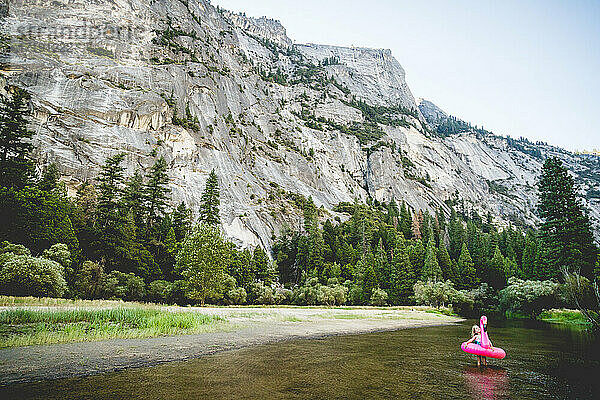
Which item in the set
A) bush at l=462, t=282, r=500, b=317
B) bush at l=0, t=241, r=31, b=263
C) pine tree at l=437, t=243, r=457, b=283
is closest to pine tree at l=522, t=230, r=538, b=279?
bush at l=462, t=282, r=500, b=317

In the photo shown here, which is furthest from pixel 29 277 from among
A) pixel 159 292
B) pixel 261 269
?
pixel 261 269

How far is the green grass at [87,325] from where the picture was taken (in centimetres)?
1570

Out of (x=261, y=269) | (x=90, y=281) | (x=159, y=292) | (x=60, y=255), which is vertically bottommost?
(x=159, y=292)

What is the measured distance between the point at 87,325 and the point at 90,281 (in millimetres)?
26903

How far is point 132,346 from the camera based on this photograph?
15773 millimetres

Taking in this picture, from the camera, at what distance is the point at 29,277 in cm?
3083

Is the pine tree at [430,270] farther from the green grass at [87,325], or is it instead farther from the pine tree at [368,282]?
the green grass at [87,325]

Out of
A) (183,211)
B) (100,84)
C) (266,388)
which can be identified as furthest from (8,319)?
(100,84)

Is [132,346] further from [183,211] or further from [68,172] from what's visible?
[68,172]

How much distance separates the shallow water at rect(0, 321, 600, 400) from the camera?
9.30 metres

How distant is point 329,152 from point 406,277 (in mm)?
87691

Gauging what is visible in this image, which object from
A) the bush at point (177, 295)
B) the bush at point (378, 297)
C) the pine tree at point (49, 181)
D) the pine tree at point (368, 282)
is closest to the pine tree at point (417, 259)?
the pine tree at point (368, 282)

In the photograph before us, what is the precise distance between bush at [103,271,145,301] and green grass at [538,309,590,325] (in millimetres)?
54272

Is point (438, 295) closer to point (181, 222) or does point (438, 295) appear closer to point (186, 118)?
point (181, 222)
